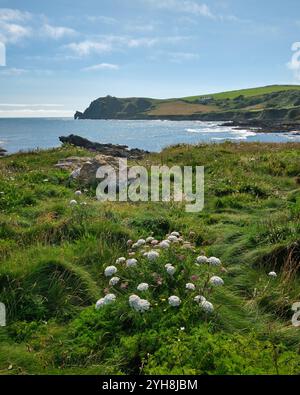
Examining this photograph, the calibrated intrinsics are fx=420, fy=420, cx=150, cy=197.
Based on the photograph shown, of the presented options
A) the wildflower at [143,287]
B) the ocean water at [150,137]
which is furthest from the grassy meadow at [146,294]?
the ocean water at [150,137]

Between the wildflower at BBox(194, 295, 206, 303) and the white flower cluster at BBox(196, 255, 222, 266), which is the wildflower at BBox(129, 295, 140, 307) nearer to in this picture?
the wildflower at BBox(194, 295, 206, 303)

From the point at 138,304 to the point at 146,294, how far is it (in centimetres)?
41

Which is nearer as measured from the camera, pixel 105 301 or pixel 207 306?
pixel 207 306

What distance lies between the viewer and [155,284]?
610cm

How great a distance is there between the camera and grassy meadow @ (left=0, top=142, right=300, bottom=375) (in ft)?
15.6

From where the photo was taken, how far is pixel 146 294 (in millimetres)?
5746

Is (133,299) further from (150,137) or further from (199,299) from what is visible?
(150,137)

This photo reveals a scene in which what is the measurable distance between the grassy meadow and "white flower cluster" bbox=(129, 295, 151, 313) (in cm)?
8

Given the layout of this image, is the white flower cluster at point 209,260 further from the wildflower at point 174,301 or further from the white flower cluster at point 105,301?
the white flower cluster at point 105,301

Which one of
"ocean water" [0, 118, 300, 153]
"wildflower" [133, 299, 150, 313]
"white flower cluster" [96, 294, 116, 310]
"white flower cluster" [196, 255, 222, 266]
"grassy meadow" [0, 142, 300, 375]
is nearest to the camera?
"grassy meadow" [0, 142, 300, 375]

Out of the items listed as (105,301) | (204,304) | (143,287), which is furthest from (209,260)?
(105,301)

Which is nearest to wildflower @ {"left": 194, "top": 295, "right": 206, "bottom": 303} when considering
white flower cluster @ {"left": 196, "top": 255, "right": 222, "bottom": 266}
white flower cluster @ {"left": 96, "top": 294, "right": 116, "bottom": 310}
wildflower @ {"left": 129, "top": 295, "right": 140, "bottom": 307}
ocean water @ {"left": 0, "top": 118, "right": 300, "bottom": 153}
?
wildflower @ {"left": 129, "top": 295, "right": 140, "bottom": 307}
